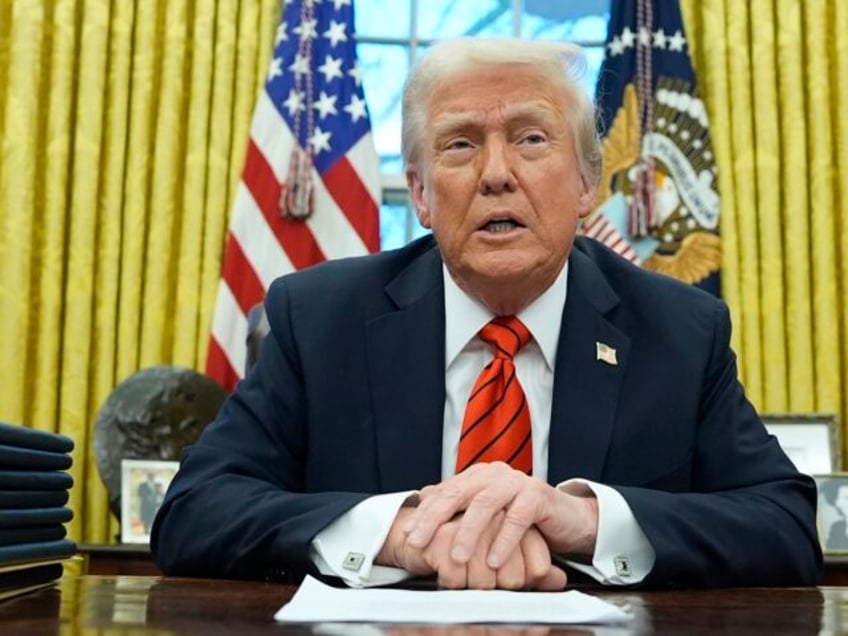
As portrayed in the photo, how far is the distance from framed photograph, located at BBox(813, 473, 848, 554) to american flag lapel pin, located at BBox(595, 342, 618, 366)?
6.26ft

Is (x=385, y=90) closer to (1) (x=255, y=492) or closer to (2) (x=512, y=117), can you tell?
(2) (x=512, y=117)

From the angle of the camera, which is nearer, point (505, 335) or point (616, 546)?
point (616, 546)

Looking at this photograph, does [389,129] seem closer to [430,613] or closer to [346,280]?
[346,280]

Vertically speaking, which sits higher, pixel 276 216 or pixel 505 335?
pixel 276 216

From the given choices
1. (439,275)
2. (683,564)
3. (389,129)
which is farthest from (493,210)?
(389,129)

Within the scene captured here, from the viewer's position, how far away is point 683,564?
5.49 ft

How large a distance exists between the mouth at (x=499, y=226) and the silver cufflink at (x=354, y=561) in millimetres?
668

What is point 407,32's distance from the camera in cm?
504

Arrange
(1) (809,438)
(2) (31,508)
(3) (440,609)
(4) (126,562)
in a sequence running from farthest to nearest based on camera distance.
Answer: (1) (809,438)
(4) (126,562)
(2) (31,508)
(3) (440,609)

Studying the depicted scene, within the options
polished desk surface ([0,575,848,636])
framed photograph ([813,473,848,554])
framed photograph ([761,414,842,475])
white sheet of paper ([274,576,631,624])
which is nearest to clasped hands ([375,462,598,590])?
polished desk surface ([0,575,848,636])

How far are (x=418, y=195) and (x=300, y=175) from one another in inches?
91.4

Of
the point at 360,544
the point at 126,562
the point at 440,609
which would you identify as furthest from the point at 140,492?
the point at 440,609

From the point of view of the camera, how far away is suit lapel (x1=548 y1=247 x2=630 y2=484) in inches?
77.8

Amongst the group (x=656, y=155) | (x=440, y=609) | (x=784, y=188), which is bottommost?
(x=440, y=609)
